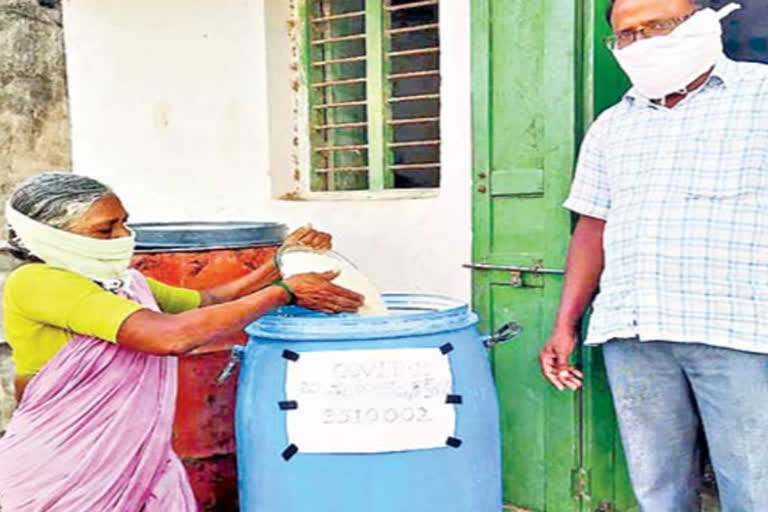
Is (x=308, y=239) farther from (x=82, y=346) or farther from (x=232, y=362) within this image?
(x=82, y=346)

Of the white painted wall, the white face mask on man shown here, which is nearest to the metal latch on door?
the white painted wall

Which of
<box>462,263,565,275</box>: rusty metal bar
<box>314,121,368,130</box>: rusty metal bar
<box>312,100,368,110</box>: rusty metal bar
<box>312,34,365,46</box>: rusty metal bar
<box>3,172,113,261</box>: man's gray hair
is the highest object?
<box>312,34,365,46</box>: rusty metal bar

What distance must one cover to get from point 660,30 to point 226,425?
153cm

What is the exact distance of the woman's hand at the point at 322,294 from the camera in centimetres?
195

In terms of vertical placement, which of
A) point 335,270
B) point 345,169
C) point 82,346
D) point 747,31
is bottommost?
point 82,346

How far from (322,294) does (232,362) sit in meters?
0.40

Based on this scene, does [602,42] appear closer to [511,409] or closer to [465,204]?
[465,204]

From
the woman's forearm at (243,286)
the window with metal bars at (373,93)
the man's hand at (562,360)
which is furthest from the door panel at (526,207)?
the woman's forearm at (243,286)

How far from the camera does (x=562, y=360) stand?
2039 millimetres

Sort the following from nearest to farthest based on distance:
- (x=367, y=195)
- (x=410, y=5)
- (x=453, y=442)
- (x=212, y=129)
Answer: (x=453, y=442), (x=410, y=5), (x=367, y=195), (x=212, y=129)

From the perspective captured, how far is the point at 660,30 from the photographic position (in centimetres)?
177

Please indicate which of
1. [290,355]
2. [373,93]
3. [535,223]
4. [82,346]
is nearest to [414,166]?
[373,93]

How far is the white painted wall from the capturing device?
2.78 metres

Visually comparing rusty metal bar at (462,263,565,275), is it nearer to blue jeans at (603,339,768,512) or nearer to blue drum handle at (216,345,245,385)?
blue jeans at (603,339,768,512)
